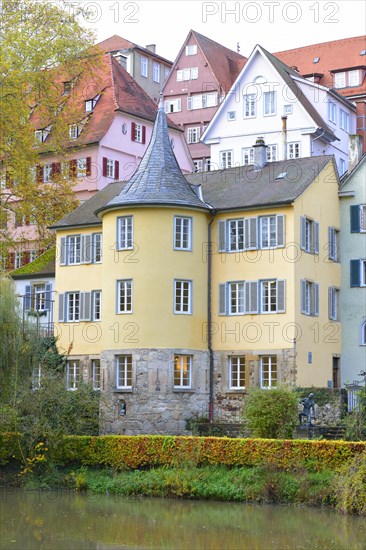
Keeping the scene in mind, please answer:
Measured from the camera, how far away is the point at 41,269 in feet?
163

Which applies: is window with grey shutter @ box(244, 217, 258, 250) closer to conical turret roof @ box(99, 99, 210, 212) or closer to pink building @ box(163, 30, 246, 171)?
conical turret roof @ box(99, 99, 210, 212)

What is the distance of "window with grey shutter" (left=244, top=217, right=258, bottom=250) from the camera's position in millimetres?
42284

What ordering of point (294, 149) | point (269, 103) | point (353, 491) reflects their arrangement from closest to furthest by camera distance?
1. point (353, 491)
2. point (294, 149)
3. point (269, 103)

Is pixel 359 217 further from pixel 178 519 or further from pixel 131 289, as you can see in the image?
pixel 178 519

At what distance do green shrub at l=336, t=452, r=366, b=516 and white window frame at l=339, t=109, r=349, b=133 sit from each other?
120ft

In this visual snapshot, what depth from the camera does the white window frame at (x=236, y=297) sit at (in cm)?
4256

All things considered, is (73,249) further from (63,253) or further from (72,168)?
(72,168)

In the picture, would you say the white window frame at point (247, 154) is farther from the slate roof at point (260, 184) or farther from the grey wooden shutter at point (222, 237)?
the grey wooden shutter at point (222, 237)

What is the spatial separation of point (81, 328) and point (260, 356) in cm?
846

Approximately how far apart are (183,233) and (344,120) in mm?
24768

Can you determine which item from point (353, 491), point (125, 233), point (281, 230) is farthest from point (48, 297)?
point (353, 491)

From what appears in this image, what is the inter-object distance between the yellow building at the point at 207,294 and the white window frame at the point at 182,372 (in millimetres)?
48

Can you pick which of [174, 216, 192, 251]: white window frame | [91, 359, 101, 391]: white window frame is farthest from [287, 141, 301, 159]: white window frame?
[91, 359, 101, 391]: white window frame

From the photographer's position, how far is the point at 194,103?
70.8 metres
